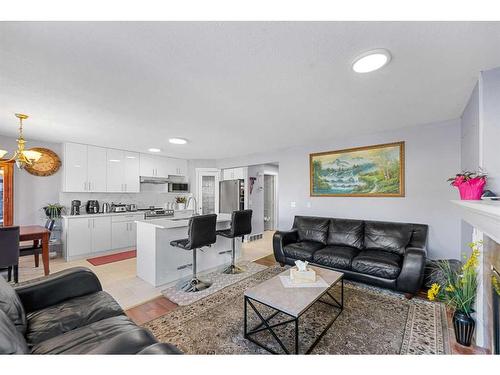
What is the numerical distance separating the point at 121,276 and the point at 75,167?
264 cm

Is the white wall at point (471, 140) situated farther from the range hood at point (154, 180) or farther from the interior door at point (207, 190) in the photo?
the range hood at point (154, 180)

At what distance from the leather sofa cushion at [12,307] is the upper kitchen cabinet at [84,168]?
12.0 ft

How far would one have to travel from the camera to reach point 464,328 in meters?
1.69

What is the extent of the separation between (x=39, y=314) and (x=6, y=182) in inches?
156

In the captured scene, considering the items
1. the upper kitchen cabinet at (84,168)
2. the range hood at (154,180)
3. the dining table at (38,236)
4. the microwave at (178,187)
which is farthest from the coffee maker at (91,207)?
the microwave at (178,187)

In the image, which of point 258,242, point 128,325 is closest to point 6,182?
point 128,325

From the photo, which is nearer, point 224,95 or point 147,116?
point 224,95

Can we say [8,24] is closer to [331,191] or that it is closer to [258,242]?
[331,191]

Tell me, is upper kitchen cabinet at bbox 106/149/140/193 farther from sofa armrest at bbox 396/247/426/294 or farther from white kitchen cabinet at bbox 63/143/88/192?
sofa armrest at bbox 396/247/426/294

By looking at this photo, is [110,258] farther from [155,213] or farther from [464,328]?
[464,328]

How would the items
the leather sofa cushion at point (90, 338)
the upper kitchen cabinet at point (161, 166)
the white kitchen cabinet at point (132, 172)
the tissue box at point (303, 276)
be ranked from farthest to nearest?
the upper kitchen cabinet at point (161, 166)
the white kitchen cabinet at point (132, 172)
the tissue box at point (303, 276)
the leather sofa cushion at point (90, 338)

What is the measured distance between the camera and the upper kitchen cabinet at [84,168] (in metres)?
4.27

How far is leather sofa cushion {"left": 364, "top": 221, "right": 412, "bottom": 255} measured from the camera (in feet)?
9.75
